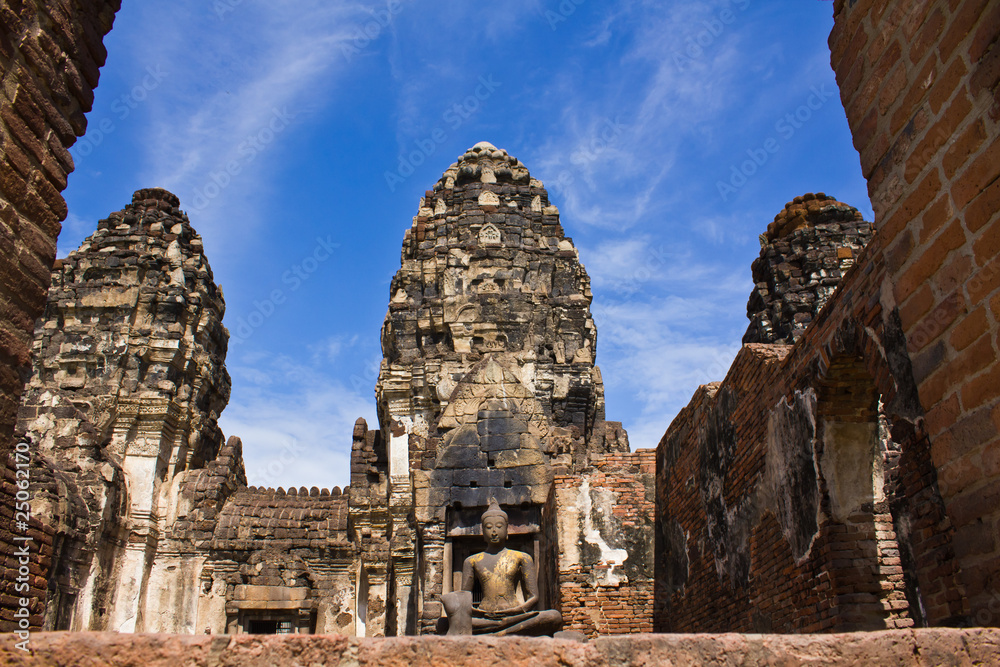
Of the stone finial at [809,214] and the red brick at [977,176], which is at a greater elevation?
the stone finial at [809,214]

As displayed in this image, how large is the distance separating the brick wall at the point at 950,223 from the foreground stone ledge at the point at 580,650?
0.46 metres

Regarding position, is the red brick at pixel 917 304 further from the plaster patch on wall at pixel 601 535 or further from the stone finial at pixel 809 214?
the stone finial at pixel 809 214

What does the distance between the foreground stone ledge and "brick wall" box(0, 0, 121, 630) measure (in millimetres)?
1822

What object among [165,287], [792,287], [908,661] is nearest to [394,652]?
[908,661]

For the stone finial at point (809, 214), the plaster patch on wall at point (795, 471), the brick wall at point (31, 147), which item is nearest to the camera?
the brick wall at point (31, 147)

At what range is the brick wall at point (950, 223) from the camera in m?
3.12

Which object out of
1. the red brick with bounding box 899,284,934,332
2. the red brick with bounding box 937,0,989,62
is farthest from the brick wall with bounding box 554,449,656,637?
the red brick with bounding box 937,0,989,62

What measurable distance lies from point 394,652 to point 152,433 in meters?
16.4

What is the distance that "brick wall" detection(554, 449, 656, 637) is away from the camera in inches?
378

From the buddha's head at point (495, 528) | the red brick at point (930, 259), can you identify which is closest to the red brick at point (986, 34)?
the red brick at point (930, 259)

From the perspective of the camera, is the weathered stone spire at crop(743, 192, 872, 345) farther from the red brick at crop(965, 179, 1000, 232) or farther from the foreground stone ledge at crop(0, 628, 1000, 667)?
the foreground stone ledge at crop(0, 628, 1000, 667)

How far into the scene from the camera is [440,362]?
15578mm

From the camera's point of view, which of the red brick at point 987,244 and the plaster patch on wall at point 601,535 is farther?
the plaster patch on wall at point 601,535

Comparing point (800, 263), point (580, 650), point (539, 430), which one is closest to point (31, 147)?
point (580, 650)
